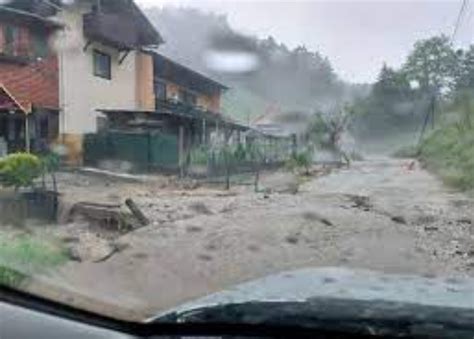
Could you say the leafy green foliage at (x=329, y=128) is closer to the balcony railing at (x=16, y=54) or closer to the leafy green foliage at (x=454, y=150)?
the leafy green foliage at (x=454, y=150)

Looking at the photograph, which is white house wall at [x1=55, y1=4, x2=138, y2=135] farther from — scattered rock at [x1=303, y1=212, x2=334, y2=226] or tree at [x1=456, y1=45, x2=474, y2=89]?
tree at [x1=456, y1=45, x2=474, y2=89]

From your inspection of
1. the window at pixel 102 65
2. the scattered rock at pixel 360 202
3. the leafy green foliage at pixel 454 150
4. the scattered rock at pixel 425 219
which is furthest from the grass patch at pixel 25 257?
the leafy green foliage at pixel 454 150

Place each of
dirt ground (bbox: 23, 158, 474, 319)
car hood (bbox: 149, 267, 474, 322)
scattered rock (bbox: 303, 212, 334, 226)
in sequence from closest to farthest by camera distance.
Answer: car hood (bbox: 149, 267, 474, 322) < dirt ground (bbox: 23, 158, 474, 319) < scattered rock (bbox: 303, 212, 334, 226)

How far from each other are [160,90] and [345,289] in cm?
103

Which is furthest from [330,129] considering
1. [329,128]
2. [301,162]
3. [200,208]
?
[200,208]

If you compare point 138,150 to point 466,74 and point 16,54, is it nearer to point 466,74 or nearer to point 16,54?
point 16,54

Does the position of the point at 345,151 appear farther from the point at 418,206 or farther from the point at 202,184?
the point at 202,184

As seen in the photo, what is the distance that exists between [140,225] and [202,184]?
253 millimetres

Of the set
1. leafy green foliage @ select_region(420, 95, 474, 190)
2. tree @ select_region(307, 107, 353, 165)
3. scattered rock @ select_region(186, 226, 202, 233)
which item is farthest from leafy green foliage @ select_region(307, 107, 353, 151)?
scattered rock @ select_region(186, 226, 202, 233)

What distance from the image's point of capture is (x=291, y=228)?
183cm

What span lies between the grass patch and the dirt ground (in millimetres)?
36

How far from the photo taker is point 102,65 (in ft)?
7.46

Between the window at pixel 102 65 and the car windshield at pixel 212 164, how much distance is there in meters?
0.02

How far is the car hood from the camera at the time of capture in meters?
1.37
